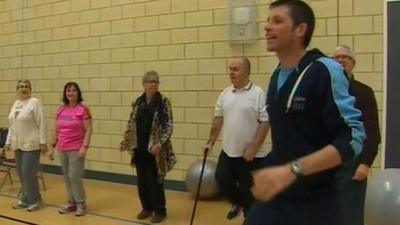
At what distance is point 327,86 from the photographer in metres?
1.75

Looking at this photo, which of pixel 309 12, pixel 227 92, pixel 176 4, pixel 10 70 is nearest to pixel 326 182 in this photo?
pixel 309 12

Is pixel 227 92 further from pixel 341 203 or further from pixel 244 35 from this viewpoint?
pixel 341 203

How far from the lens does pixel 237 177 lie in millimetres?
3953

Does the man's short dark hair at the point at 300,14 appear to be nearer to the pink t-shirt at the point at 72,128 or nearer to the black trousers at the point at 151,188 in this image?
the black trousers at the point at 151,188

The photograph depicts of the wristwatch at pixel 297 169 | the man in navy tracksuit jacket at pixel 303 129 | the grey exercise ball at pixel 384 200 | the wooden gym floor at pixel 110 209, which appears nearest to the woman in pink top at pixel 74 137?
the wooden gym floor at pixel 110 209

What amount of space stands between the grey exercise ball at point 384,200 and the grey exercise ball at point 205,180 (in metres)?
1.88

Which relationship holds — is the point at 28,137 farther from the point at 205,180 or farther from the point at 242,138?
the point at 242,138

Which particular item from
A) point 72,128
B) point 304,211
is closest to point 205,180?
point 72,128

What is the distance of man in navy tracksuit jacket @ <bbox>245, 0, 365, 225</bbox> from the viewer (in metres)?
1.66

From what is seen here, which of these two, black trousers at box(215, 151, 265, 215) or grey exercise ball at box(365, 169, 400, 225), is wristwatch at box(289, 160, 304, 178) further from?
grey exercise ball at box(365, 169, 400, 225)

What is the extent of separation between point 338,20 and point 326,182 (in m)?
3.46

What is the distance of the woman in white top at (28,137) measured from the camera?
511cm

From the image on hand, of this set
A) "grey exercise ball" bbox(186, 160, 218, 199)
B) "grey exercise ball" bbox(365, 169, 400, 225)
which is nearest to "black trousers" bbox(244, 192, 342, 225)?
"grey exercise ball" bbox(365, 169, 400, 225)

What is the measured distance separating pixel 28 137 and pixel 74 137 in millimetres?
570
